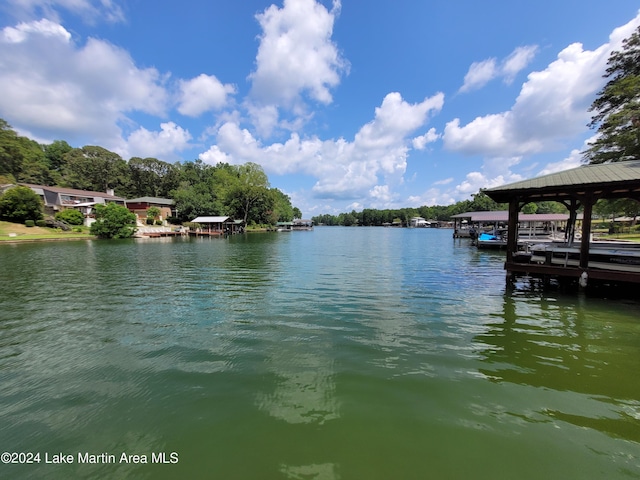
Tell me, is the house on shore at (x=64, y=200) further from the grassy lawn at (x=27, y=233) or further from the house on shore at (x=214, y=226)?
the house on shore at (x=214, y=226)

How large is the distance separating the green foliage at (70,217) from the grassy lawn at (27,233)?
168 inches

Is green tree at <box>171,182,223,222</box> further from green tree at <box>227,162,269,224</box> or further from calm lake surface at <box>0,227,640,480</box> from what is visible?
calm lake surface at <box>0,227,640,480</box>

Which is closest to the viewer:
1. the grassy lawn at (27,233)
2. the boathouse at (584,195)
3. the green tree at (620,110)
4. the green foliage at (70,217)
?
the boathouse at (584,195)

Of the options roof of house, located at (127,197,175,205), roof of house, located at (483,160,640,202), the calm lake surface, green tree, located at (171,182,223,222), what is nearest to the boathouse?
roof of house, located at (483,160,640,202)

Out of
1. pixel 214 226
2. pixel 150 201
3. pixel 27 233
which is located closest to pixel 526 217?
pixel 214 226

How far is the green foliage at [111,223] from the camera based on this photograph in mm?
43312

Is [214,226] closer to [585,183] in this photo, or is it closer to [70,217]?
[70,217]

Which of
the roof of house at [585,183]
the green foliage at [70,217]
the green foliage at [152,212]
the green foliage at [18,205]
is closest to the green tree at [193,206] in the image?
the green foliage at [152,212]

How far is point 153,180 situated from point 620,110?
10179 centimetres

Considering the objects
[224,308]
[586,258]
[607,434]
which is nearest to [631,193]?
[586,258]

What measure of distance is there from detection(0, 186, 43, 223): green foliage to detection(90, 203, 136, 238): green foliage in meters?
9.60

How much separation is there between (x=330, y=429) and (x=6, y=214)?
2452 inches

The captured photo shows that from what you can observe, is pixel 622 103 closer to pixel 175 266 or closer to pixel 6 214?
pixel 175 266

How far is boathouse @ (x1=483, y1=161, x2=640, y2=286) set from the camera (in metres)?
9.46
